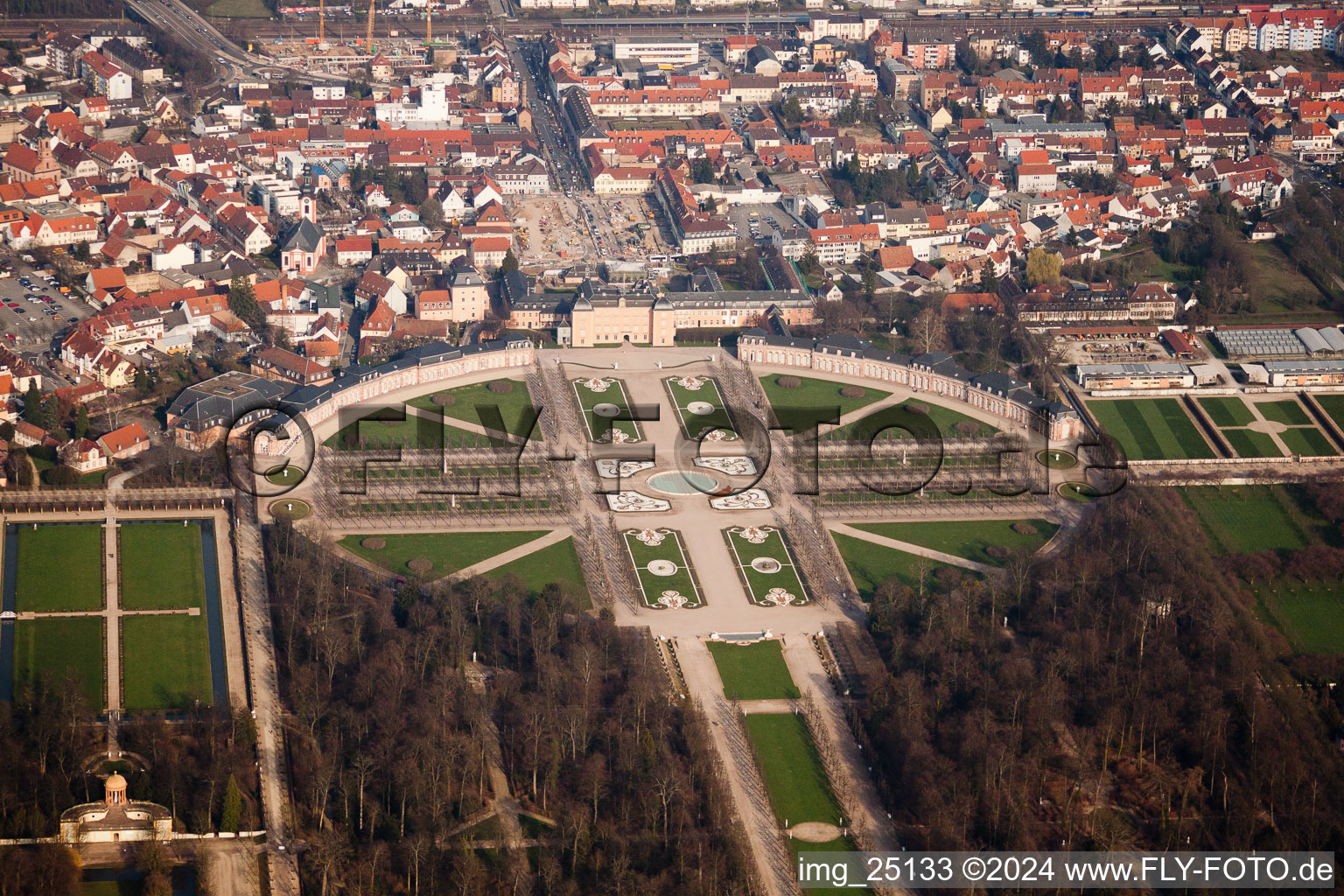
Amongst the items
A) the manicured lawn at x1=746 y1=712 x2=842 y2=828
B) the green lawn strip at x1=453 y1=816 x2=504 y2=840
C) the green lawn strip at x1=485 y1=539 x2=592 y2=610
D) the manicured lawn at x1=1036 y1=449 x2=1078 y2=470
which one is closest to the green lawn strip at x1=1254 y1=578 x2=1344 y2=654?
the manicured lawn at x1=1036 y1=449 x2=1078 y2=470

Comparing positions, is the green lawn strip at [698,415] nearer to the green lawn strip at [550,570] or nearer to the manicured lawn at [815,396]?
the manicured lawn at [815,396]

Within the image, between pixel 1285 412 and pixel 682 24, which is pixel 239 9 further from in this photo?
pixel 1285 412

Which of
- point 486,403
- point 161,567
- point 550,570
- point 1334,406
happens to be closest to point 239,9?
point 486,403

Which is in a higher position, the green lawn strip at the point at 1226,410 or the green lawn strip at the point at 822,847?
the green lawn strip at the point at 1226,410

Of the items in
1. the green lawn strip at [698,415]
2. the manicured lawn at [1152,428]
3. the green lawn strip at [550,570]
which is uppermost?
the green lawn strip at [698,415]

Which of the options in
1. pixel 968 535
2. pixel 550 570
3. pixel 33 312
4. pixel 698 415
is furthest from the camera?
pixel 33 312

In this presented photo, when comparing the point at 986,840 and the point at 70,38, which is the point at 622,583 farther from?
the point at 70,38

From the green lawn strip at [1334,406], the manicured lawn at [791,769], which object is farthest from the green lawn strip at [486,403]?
the green lawn strip at [1334,406]
